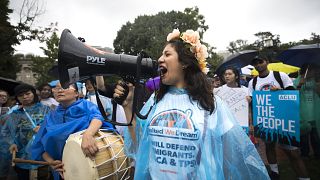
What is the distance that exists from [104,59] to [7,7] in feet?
76.6

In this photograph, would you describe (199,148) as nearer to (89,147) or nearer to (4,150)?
(89,147)

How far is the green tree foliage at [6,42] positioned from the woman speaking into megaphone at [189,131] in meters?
16.7

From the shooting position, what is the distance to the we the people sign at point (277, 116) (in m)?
4.41

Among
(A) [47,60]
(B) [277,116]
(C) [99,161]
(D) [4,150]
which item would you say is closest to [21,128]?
(D) [4,150]

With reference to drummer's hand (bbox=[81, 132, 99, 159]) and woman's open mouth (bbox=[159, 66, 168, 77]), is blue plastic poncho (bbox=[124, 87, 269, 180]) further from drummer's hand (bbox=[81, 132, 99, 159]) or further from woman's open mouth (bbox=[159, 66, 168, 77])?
drummer's hand (bbox=[81, 132, 99, 159])

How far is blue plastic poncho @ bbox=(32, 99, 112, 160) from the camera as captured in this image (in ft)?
9.21

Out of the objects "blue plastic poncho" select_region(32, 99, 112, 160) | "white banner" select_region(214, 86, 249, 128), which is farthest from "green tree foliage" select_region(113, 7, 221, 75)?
"blue plastic poncho" select_region(32, 99, 112, 160)

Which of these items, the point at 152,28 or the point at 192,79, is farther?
the point at 152,28

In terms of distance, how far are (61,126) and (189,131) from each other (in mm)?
1465

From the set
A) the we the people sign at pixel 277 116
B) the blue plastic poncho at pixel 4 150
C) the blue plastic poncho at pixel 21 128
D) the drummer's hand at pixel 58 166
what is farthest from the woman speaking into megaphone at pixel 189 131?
the blue plastic poncho at pixel 4 150

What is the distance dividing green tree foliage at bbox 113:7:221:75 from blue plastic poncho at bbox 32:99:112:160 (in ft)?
96.8

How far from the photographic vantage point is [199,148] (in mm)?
1862

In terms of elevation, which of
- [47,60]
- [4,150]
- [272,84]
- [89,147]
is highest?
[47,60]

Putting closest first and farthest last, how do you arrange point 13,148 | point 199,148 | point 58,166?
1. point 199,148
2. point 58,166
3. point 13,148
